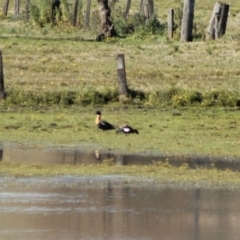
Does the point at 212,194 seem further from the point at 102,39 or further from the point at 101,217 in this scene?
the point at 102,39

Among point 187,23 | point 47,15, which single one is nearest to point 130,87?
point 187,23

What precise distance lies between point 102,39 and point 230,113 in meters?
13.2

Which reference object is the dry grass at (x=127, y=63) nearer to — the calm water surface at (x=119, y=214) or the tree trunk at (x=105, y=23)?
the tree trunk at (x=105, y=23)

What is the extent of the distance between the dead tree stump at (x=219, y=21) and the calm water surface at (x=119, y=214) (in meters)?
22.3

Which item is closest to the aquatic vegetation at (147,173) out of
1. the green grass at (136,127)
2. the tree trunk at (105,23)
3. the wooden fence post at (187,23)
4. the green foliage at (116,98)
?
the green grass at (136,127)

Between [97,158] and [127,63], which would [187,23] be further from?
[97,158]

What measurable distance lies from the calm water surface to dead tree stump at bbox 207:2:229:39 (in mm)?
22270

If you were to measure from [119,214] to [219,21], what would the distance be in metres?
24.6

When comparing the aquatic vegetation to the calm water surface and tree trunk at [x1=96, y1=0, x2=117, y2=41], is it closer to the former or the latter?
the calm water surface

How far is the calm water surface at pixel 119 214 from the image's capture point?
35.1 feet

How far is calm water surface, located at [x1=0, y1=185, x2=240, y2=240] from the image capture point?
10.7 metres

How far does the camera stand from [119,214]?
465 inches

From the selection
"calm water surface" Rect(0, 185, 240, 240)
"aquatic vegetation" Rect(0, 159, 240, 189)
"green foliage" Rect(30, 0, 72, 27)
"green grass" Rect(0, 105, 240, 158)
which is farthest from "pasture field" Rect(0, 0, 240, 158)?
"calm water surface" Rect(0, 185, 240, 240)

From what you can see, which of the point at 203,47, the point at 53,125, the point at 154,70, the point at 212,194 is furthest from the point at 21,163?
the point at 203,47
